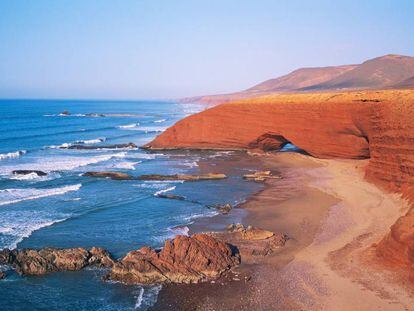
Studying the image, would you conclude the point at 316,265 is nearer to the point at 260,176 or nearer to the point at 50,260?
the point at 50,260

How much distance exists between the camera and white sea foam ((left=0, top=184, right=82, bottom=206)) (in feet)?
80.0

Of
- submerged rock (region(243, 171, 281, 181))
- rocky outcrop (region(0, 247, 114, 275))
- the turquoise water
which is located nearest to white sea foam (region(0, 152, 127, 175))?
the turquoise water

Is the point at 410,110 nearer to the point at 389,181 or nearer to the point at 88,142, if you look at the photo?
the point at 389,181

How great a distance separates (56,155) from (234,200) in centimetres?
2256

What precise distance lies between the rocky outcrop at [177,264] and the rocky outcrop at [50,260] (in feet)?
3.81

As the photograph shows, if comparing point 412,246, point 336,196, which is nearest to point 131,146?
point 336,196

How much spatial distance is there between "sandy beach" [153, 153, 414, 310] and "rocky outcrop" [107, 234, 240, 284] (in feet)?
1.45

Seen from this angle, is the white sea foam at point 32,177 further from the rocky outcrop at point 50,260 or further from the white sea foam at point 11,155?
the rocky outcrop at point 50,260

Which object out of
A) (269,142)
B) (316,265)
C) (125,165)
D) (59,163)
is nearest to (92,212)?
(316,265)

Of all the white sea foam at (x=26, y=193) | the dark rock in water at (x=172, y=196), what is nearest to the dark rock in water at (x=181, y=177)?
the dark rock in water at (x=172, y=196)

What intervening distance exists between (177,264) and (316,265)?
15.7 feet

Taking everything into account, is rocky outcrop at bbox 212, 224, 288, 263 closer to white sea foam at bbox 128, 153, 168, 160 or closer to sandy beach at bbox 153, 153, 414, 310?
sandy beach at bbox 153, 153, 414, 310

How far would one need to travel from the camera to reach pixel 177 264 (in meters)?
14.8

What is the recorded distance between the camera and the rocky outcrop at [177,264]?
14.5 meters
